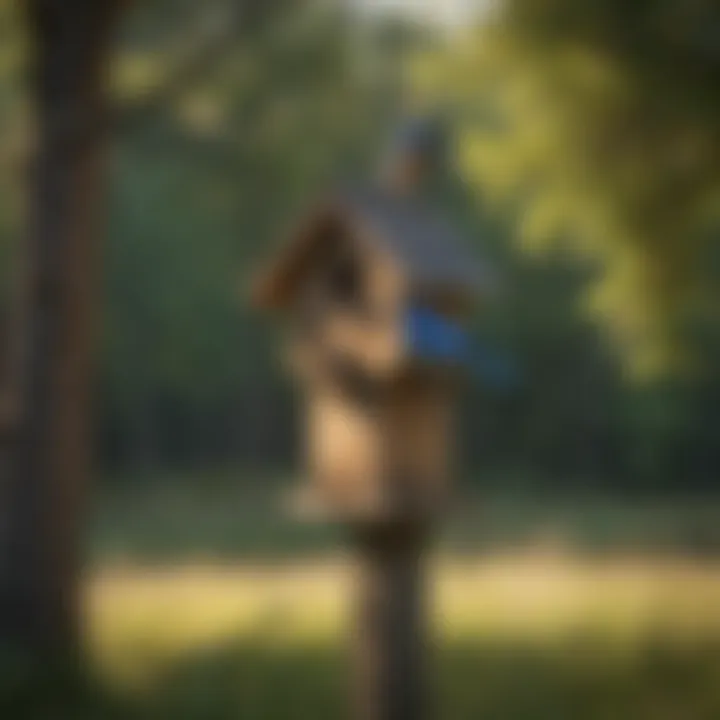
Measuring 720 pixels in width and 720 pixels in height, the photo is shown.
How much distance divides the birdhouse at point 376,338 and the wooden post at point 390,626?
0.04 meters

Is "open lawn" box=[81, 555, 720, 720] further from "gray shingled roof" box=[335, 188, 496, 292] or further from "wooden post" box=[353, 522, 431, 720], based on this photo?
"gray shingled roof" box=[335, 188, 496, 292]

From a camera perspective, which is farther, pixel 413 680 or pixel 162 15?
pixel 162 15

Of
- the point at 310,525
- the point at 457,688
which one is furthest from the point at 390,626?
the point at 310,525

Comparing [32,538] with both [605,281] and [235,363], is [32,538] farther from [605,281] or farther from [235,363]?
[605,281]

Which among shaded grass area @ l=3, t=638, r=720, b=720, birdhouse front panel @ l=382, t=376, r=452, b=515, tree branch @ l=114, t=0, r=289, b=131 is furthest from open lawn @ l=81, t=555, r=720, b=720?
tree branch @ l=114, t=0, r=289, b=131

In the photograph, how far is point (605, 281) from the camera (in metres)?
1.47

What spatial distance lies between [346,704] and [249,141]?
544 millimetres

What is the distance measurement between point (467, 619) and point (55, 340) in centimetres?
49

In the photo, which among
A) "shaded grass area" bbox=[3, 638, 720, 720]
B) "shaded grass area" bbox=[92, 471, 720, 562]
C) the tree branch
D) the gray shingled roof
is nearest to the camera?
the gray shingled roof

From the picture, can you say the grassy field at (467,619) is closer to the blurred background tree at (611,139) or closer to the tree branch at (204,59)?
the blurred background tree at (611,139)

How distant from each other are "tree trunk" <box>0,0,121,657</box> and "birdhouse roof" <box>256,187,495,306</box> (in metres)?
0.37

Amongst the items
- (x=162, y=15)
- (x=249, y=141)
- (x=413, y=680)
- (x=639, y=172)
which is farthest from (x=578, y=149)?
(x=413, y=680)

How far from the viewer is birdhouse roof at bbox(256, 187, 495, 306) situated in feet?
3.28

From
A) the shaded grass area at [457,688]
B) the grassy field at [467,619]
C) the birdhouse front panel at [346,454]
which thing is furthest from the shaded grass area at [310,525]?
the birdhouse front panel at [346,454]
